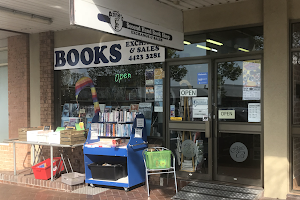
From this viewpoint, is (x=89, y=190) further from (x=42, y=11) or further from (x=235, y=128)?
(x=42, y=11)

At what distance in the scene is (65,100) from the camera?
27.6 ft

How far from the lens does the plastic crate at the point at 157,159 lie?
618 cm

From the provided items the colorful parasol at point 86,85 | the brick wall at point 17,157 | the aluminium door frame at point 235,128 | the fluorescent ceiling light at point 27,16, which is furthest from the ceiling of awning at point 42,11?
the brick wall at point 17,157

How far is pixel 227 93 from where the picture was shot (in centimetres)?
643

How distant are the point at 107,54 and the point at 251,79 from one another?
3.36 metres

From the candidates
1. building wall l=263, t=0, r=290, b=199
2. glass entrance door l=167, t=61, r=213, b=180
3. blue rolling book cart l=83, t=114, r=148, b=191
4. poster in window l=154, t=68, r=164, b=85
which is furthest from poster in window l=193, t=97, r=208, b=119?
building wall l=263, t=0, r=290, b=199

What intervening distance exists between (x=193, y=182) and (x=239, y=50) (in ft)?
9.06

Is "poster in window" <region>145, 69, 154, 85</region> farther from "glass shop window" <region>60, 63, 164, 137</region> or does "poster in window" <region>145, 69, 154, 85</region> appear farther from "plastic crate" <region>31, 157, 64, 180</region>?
"plastic crate" <region>31, 157, 64, 180</region>

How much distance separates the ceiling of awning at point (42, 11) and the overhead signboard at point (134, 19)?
491 mm

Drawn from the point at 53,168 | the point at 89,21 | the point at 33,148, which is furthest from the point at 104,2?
the point at 33,148

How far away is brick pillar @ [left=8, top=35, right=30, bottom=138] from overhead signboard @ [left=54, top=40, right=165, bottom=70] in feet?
3.22

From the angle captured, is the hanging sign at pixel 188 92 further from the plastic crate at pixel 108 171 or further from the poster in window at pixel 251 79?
the plastic crate at pixel 108 171

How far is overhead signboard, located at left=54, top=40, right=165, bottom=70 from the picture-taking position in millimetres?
7121

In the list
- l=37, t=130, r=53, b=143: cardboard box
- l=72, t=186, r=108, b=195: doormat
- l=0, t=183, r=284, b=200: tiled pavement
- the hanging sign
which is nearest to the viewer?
l=0, t=183, r=284, b=200: tiled pavement
